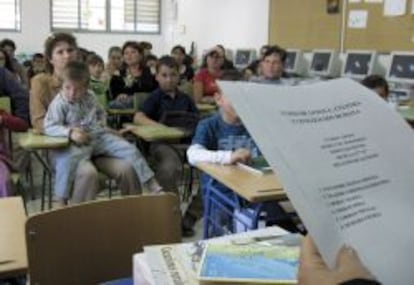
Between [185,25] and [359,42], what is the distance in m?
4.53

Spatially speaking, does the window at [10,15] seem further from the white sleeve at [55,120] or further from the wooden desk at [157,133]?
the white sleeve at [55,120]

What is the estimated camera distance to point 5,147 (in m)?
3.09

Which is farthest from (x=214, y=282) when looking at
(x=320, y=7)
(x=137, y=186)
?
(x=320, y=7)

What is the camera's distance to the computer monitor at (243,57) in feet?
25.1

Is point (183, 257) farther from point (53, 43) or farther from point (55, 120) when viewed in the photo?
point (53, 43)

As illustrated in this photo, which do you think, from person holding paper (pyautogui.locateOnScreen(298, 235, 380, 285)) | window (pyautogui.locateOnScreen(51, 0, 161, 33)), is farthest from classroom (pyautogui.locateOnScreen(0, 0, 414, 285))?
window (pyautogui.locateOnScreen(51, 0, 161, 33))

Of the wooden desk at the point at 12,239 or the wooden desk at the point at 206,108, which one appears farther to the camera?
the wooden desk at the point at 206,108

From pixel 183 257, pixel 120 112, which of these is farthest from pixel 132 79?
pixel 183 257

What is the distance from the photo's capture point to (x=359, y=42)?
6.03 metres

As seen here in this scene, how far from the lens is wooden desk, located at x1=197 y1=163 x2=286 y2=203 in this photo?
212 cm

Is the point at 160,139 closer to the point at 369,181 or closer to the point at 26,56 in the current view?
the point at 369,181

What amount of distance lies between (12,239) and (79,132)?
1699 millimetres

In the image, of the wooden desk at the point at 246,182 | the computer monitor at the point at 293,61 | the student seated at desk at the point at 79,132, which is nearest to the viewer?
the wooden desk at the point at 246,182

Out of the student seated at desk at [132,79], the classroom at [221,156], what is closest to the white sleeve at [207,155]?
the classroom at [221,156]
